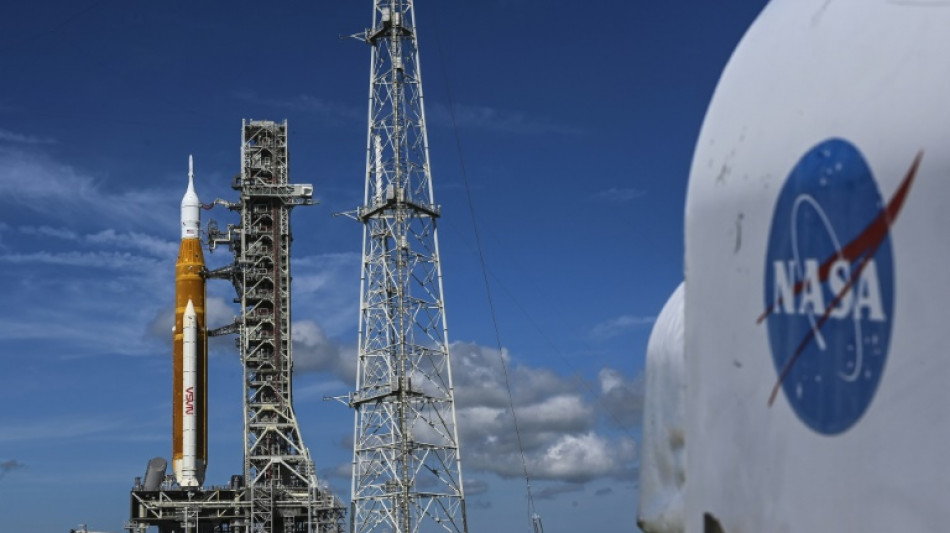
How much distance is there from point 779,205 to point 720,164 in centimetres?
47

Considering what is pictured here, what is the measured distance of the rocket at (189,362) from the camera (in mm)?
70188

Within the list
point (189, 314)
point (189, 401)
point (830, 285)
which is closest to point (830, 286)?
point (830, 285)

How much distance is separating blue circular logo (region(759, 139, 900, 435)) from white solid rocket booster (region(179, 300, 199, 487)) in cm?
6738

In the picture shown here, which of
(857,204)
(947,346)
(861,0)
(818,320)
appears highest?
(861,0)

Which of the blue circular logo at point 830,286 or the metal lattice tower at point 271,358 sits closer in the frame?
the blue circular logo at point 830,286

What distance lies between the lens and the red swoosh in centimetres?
429

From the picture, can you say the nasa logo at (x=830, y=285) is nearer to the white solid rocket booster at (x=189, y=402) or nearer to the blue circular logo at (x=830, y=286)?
the blue circular logo at (x=830, y=286)

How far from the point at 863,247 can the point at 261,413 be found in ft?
232

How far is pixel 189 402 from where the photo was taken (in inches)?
2749

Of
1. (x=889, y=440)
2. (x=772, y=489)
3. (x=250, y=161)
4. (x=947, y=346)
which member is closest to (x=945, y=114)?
(x=947, y=346)

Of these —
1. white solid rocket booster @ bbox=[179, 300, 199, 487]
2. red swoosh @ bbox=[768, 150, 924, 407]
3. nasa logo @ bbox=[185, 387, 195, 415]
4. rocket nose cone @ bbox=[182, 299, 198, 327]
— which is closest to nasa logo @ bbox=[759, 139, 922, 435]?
red swoosh @ bbox=[768, 150, 924, 407]

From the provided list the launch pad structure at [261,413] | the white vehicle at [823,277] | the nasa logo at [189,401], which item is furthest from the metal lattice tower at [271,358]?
the white vehicle at [823,277]

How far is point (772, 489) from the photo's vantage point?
5078 millimetres

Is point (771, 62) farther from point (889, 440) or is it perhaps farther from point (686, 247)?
point (889, 440)
